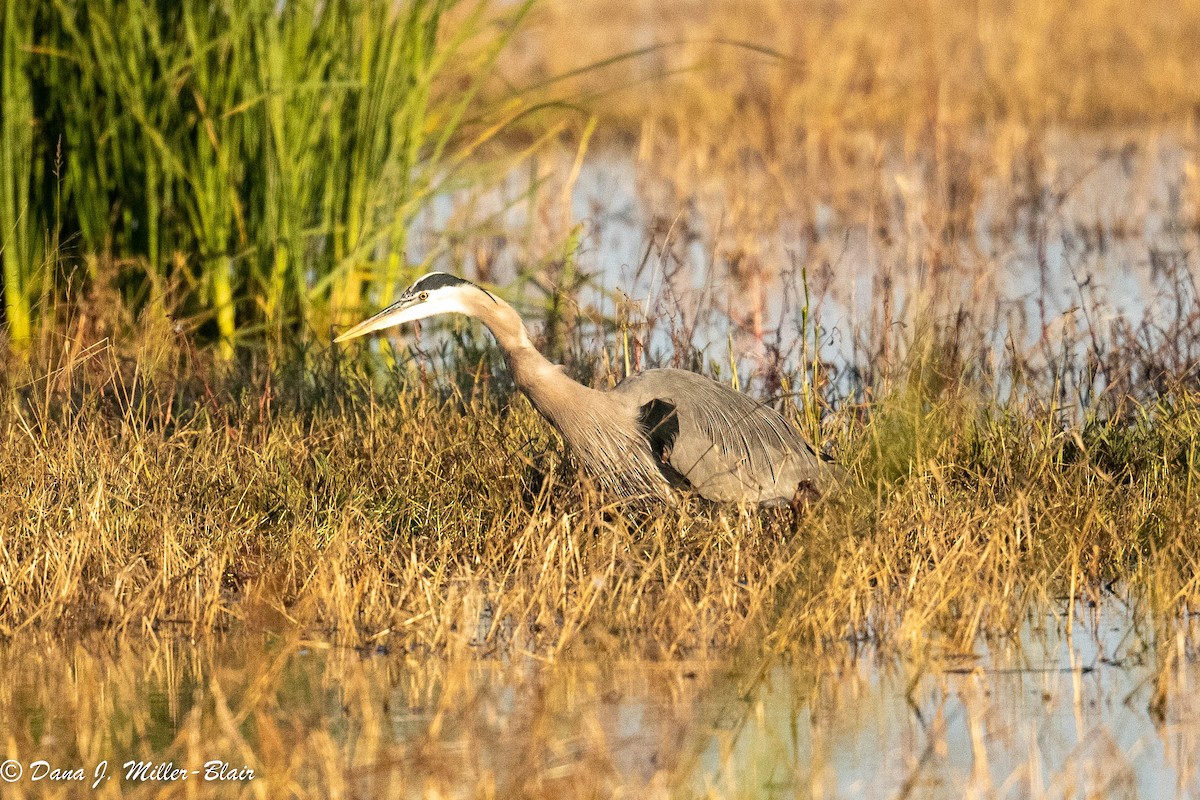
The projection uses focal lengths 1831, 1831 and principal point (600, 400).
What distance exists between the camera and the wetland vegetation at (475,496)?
11.4 feet

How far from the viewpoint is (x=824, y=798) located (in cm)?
315

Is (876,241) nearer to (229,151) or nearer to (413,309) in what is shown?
(229,151)

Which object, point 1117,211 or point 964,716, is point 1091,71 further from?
point 964,716

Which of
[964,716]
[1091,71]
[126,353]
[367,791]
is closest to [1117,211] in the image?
[1091,71]

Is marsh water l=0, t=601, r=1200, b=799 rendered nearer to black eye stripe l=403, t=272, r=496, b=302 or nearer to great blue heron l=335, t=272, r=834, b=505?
great blue heron l=335, t=272, r=834, b=505

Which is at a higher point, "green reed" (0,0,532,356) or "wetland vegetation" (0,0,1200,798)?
"green reed" (0,0,532,356)

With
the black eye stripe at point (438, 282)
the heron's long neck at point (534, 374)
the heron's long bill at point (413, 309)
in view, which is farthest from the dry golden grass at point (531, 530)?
the black eye stripe at point (438, 282)

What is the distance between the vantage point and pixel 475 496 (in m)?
5.03

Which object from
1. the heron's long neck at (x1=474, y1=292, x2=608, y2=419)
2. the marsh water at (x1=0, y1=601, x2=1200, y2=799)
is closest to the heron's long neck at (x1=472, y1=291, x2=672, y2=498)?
the heron's long neck at (x1=474, y1=292, x2=608, y2=419)

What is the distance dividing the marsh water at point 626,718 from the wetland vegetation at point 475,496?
0.5 inches

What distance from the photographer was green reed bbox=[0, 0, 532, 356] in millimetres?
6609

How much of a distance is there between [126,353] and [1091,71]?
31.9 ft

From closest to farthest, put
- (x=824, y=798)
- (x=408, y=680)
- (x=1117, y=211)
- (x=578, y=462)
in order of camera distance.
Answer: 1. (x=824, y=798)
2. (x=408, y=680)
3. (x=578, y=462)
4. (x=1117, y=211)

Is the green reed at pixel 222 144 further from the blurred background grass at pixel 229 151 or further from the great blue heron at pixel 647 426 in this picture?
the great blue heron at pixel 647 426
